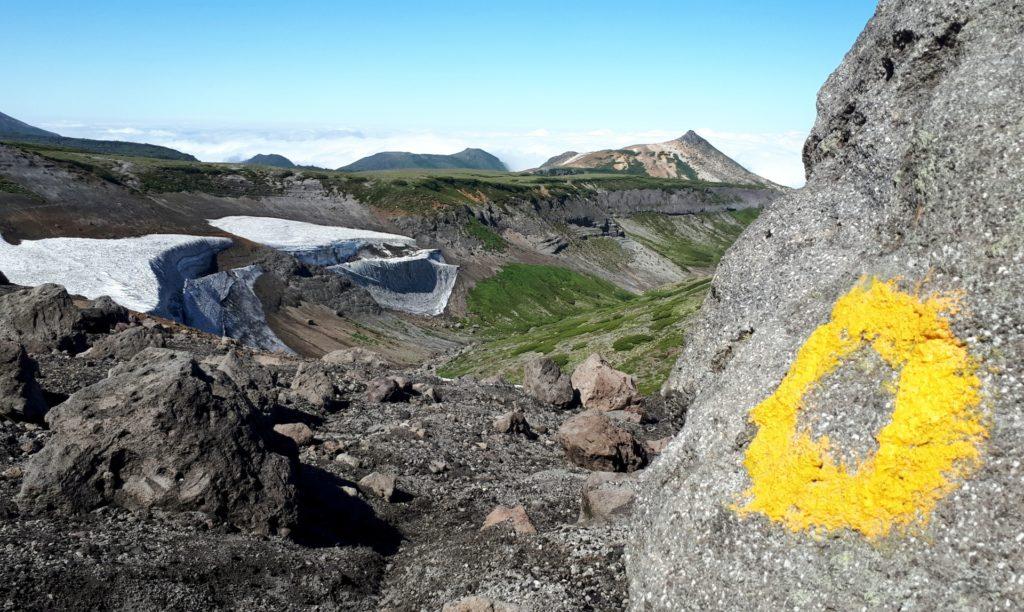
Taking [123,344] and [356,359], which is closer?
[123,344]

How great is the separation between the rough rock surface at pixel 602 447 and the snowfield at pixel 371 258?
324 feet

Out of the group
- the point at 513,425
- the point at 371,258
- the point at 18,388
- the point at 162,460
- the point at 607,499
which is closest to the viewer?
the point at 162,460

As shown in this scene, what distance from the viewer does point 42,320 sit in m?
46.6

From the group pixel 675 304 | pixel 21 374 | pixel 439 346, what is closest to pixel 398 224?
pixel 439 346

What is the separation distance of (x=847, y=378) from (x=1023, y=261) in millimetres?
3922

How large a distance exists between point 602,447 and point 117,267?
7988cm

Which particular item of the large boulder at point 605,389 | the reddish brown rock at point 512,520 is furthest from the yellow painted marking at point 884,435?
the large boulder at point 605,389

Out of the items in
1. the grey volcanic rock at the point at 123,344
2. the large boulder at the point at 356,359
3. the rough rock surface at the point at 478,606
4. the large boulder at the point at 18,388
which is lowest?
the large boulder at the point at 356,359

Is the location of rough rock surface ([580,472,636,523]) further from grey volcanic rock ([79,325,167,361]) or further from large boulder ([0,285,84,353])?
large boulder ([0,285,84,353])

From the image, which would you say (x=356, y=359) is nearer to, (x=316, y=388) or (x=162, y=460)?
(x=316, y=388)

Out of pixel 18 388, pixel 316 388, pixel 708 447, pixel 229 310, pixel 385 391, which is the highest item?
pixel 708 447

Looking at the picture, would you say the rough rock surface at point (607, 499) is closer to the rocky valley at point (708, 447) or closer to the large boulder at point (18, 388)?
the rocky valley at point (708, 447)

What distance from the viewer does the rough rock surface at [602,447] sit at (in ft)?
118

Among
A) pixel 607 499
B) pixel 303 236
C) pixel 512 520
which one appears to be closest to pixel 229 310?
pixel 303 236
